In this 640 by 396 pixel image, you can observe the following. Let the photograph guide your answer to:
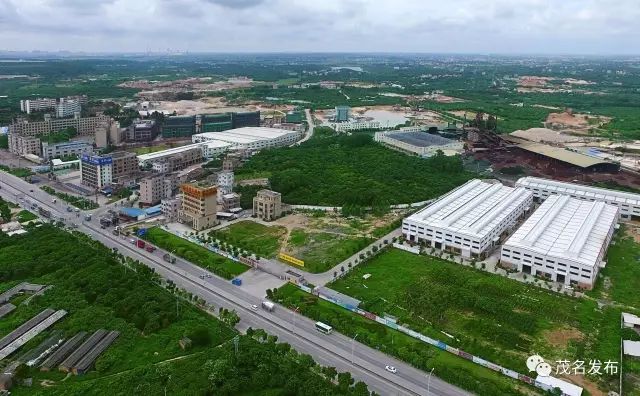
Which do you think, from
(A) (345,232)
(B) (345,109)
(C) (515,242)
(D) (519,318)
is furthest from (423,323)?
(B) (345,109)

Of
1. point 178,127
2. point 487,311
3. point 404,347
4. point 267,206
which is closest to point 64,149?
point 178,127

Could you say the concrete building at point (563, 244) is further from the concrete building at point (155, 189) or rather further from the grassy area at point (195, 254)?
the concrete building at point (155, 189)

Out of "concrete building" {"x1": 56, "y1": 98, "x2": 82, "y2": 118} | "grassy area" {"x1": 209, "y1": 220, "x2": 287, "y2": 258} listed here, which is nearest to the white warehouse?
"grassy area" {"x1": 209, "y1": 220, "x2": 287, "y2": 258}

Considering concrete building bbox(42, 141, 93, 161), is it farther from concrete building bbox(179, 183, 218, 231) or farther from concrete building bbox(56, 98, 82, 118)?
concrete building bbox(179, 183, 218, 231)

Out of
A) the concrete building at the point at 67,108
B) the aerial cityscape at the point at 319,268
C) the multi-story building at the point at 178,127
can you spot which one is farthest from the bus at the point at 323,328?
the concrete building at the point at 67,108

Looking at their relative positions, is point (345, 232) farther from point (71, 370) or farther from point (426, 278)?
point (71, 370)
